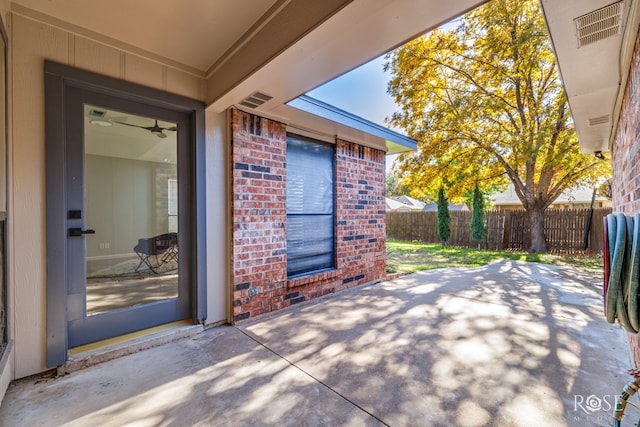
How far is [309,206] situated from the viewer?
404cm

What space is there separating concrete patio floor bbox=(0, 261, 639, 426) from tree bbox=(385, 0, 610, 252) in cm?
652

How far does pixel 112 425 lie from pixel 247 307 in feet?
5.34

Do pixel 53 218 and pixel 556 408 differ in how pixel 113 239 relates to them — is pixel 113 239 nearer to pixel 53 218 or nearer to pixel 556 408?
pixel 53 218

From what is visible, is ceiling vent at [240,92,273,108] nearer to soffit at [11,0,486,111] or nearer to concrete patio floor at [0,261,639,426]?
soffit at [11,0,486,111]

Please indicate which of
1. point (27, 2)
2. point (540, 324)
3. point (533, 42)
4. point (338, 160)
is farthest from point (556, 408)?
point (533, 42)

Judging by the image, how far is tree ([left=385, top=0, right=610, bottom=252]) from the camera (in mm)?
7219

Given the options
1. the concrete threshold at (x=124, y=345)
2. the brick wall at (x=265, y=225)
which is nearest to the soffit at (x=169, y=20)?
the brick wall at (x=265, y=225)

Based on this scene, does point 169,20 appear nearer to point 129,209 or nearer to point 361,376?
point 129,209

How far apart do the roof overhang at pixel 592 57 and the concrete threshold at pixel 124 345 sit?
12.1 feet

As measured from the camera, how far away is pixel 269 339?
2.69m

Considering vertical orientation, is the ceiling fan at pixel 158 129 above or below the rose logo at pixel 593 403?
above

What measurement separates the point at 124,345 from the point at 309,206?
2.55m

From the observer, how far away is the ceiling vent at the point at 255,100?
2.77 metres

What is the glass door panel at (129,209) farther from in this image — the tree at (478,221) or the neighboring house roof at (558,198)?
the neighboring house roof at (558,198)
